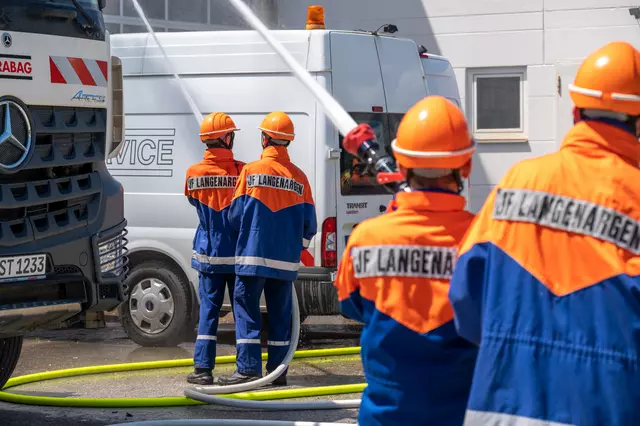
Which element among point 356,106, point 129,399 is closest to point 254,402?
point 129,399

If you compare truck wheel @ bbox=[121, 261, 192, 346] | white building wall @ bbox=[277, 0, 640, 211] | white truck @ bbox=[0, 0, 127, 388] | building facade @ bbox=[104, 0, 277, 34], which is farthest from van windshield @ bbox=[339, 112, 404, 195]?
building facade @ bbox=[104, 0, 277, 34]

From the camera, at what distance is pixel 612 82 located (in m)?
3.25

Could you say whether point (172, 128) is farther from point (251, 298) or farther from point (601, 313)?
point (601, 313)

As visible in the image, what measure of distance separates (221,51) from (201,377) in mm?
3160

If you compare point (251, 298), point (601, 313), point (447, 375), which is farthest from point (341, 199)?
point (601, 313)

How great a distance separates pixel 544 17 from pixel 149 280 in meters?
7.45

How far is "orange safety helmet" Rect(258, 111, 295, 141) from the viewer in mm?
8766

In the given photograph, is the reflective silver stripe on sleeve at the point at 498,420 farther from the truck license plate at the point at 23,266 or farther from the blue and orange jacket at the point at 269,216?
the blue and orange jacket at the point at 269,216

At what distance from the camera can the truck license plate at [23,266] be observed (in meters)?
6.26

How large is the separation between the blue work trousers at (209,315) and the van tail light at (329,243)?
1014 mm

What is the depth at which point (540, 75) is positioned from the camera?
15.5m

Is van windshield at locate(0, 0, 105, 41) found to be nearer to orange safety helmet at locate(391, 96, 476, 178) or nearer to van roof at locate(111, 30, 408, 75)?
van roof at locate(111, 30, 408, 75)

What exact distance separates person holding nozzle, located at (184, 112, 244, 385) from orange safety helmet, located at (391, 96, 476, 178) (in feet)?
17.4

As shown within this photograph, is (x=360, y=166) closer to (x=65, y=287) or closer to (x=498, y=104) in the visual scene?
(x=65, y=287)
